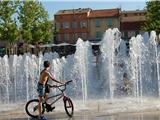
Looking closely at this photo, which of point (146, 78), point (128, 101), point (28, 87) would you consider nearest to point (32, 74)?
point (28, 87)

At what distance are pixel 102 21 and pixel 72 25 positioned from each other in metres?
6.05

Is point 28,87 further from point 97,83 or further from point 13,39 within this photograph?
point 13,39

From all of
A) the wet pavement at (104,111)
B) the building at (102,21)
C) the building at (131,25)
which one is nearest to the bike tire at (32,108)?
the wet pavement at (104,111)

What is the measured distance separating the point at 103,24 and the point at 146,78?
73426 mm

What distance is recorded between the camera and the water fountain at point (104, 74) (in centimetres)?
1834

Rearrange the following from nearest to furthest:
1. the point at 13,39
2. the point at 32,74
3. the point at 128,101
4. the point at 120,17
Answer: the point at 128,101 < the point at 32,74 < the point at 13,39 < the point at 120,17

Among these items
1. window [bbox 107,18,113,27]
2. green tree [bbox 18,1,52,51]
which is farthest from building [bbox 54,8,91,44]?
green tree [bbox 18,1,52,51]

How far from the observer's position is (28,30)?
5738cm

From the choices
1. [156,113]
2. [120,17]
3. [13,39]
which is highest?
[120,17]

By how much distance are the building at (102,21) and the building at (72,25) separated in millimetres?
1064

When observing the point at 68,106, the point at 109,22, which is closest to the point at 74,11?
the point at 109,22

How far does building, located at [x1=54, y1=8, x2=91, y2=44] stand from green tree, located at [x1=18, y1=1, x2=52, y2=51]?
1347 inches

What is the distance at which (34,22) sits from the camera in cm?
5884

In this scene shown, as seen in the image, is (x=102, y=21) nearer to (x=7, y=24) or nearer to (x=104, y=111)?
(x=7, y=24)
